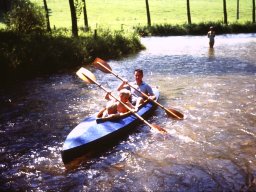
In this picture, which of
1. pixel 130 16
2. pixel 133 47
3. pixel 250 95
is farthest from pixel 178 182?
pixel 130 16

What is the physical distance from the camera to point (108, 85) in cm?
1582

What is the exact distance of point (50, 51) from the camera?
19.3 m

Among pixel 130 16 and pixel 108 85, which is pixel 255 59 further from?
pixel 130 16

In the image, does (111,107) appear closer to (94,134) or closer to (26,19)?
(94,134)

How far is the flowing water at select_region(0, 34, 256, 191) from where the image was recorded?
279 inches

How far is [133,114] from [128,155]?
5.51 feet

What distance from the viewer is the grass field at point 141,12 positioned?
4438cm

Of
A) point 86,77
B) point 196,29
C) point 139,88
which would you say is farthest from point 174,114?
point 196,29

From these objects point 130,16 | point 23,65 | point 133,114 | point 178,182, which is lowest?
point 178,182

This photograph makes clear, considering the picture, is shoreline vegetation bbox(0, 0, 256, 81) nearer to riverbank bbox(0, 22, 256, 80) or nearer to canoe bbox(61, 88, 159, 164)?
riverbank bbox(0, 22, 256, 80)

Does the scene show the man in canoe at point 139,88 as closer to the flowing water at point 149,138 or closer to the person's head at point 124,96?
the flowing water at point 149,138

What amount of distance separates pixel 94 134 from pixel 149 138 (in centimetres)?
186

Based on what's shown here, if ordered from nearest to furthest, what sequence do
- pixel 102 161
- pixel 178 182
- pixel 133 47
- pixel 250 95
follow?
pixel 178 182 → pixel 102 161 → pixel 250 95 → pixel 133 47

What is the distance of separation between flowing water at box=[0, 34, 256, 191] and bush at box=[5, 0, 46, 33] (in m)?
8.75
